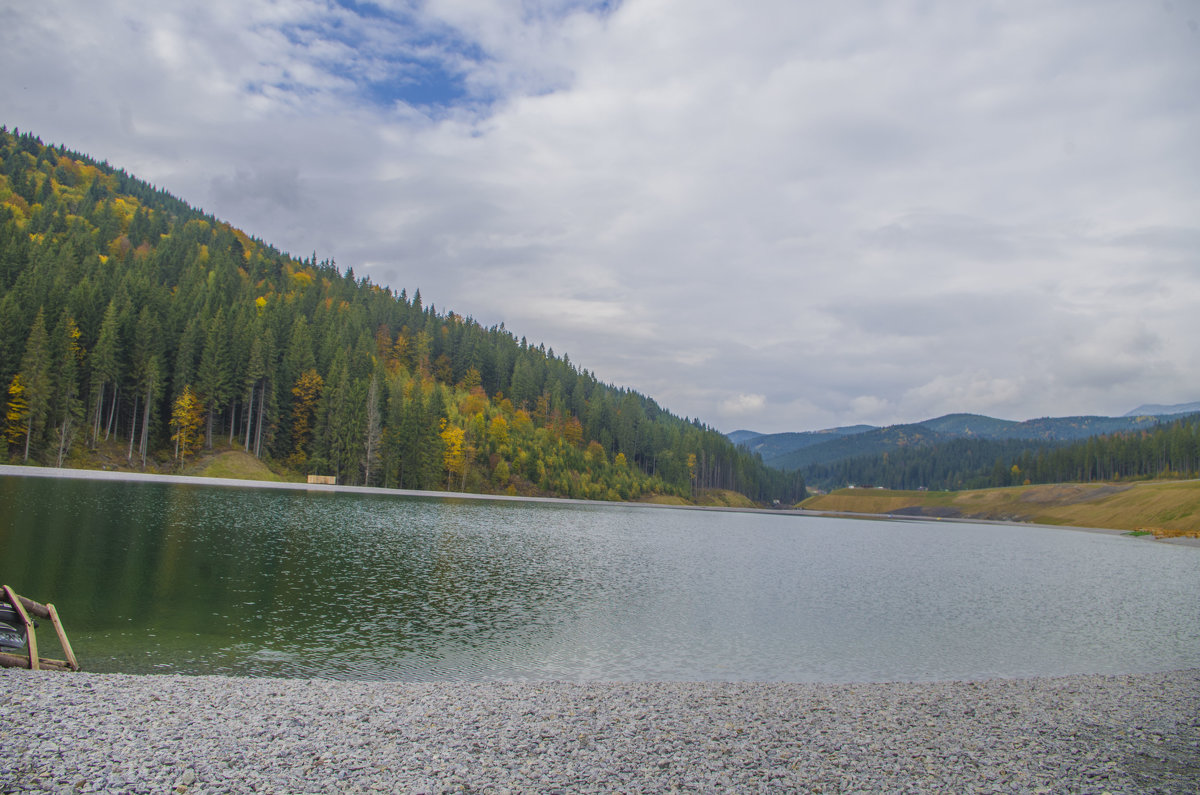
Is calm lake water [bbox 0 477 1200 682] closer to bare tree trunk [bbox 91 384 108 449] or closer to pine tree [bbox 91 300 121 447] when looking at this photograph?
bare tree trunk [bbox 91 384 108 449]

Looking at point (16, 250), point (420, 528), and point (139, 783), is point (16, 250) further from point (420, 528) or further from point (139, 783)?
point (139, 783)

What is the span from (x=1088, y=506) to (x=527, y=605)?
6182 inches

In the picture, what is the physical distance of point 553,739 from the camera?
33.0 ft

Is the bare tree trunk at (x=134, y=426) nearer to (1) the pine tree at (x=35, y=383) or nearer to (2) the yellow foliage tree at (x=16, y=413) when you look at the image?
(1) the pine tree at (x=35, y=383)

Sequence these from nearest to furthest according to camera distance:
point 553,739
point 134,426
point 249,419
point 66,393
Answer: point 553,739 < point 66,393 < point 134,426 < point 249,419

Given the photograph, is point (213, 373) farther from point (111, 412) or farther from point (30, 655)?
point (30, 655)

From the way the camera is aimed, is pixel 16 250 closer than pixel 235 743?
No

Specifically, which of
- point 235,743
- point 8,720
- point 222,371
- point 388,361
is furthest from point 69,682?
point 388,361

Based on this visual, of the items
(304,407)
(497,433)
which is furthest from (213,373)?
(497,433)

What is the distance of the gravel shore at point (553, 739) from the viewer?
27.0ft

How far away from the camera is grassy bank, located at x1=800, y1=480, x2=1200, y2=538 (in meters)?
105

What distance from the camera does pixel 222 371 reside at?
9669 centimetres

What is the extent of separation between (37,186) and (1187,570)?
236 meters

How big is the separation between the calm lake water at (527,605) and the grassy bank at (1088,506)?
7642 cm
